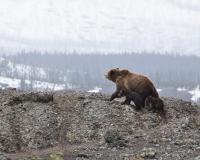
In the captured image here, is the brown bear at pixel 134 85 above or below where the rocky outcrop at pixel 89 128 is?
above

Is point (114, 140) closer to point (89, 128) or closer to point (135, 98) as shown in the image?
point (89, 128)

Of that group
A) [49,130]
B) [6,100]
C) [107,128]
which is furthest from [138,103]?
[6,100]

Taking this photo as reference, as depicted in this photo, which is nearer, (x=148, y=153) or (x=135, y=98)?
(x=148, y=153)

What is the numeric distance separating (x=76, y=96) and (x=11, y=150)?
8123mm

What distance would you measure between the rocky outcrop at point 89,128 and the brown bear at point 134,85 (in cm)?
89

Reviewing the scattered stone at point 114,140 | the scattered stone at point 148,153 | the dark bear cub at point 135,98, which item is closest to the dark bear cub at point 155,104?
the dark bear cub at point 135,98

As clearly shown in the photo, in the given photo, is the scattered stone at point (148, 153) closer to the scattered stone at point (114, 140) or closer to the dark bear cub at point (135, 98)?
the scattered stone at point (114, 140)

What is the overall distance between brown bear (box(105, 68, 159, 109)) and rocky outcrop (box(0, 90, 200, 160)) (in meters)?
0.89

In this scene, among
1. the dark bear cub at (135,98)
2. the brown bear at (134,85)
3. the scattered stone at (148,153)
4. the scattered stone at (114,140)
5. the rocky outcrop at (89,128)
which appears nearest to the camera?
the scattered stone at (148,153)

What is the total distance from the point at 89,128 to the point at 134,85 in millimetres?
4602

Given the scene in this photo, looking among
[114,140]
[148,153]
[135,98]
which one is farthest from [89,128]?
[148,153]

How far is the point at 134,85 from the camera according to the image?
32125 mm

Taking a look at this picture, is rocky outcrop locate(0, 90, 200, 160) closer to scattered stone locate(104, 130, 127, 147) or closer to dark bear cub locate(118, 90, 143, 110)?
scattered stone locate(104, 130, 127, 147)

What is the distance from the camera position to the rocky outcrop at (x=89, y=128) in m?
23.9
